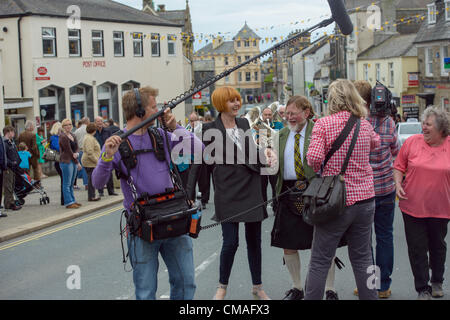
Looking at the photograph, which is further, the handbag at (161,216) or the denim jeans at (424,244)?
the denim jeans at (424,244)

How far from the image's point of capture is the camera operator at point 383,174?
19.8 ft

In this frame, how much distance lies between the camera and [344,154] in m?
4.86

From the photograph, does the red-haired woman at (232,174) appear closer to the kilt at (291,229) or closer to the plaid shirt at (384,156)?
the kilt at (291,229)

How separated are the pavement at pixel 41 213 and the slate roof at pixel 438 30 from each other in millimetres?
30008

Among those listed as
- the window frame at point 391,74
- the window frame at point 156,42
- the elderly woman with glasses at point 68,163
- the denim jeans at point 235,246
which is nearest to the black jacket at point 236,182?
the denim jeans at point 235,246

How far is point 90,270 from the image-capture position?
7.79 meters

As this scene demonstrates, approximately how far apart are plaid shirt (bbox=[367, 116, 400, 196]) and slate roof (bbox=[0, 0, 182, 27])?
29198 millimetres

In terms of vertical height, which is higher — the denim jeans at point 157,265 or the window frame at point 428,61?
the window frame at point 428,61

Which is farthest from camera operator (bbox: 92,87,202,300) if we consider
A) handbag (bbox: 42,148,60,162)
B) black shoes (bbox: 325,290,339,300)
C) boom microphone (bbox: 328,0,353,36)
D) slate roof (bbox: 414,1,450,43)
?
slate roof (bbox: 414,1,450,43)

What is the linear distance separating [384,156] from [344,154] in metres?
1.36

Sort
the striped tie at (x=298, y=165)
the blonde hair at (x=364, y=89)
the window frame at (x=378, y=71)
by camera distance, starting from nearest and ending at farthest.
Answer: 1. the striped tie at (x=298, y=165)
2. the blonde hair at (x=364, y=89)
3. the window frame at (x=378, y=71)

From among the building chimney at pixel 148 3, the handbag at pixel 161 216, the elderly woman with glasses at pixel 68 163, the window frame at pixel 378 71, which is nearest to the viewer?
the handbag at pixel 161 216

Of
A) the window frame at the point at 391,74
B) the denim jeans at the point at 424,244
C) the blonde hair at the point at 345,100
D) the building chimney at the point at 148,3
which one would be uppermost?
the building chimney at the point at 148,3
